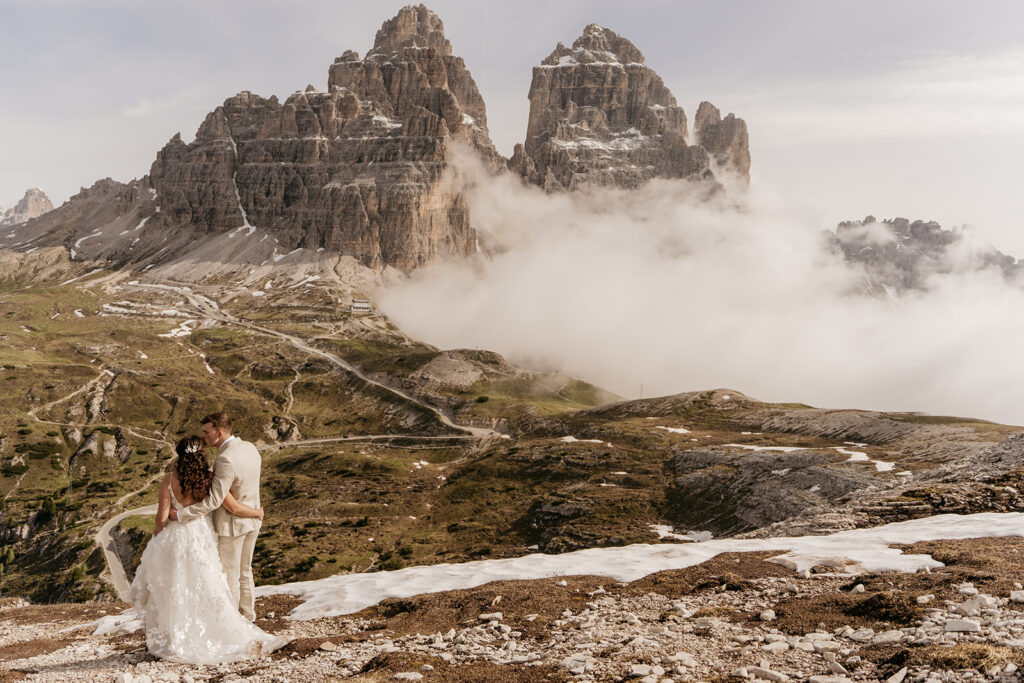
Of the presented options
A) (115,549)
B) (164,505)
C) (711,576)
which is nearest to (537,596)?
(711,576)

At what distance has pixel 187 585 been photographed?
53.5 ft

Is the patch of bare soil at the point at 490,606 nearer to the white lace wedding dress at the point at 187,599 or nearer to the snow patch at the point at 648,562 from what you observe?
the snow patch at the point at 648,562

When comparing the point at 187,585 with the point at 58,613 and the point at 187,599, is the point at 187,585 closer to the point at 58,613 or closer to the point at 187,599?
the point at 187,599

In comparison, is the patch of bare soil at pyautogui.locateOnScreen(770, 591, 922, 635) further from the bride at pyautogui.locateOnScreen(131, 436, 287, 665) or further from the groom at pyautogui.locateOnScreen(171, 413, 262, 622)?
the groom at pyautogui.locateOnScreen(171, 413, 262, 622)

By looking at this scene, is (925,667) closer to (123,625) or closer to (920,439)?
(123,625)

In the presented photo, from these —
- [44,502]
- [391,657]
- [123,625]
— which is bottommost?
[44,502]

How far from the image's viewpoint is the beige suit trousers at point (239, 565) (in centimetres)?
1800

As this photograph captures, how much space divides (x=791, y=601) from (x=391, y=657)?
501 inches

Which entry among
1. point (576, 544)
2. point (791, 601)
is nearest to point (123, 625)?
point (791, 601)

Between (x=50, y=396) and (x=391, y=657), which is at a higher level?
(x=391, y=657)

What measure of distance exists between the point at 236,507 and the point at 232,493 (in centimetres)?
56

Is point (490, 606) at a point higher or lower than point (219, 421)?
lower

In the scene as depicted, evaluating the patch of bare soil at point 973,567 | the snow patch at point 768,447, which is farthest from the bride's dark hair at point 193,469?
the snow patch at point 768,447

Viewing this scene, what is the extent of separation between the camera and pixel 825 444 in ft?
330
